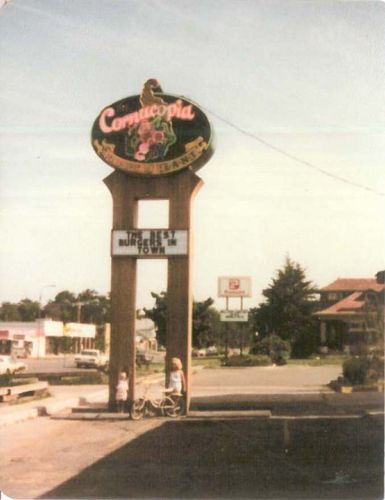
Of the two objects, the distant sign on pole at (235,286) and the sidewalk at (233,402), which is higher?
the distant sign on pole at (235,286)

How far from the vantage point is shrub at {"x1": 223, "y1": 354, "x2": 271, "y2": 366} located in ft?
32.6

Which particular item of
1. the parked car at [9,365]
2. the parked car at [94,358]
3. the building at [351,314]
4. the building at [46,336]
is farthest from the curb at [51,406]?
the parked car at [9,365]

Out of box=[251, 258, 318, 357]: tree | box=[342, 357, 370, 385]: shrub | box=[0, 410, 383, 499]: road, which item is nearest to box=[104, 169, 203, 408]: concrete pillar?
box=[251, 258, 318, 357]: tree

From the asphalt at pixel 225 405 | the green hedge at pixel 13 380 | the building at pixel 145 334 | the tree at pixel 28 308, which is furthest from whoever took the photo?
the green hedge at pixel 13 380

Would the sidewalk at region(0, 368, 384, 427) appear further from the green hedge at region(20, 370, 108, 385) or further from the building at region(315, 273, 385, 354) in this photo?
the building at region(315, 273, 385, 354)

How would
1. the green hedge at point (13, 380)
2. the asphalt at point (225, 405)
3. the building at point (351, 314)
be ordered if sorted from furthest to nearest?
the green hedge at point (13, 380), the asphalt at point (225, 405), the building at point (351, 314)

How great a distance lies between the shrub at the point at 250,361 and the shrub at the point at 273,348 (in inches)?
2.3

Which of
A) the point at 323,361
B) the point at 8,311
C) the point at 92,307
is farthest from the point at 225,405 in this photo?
the point at 8,311

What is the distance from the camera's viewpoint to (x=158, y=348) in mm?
10031

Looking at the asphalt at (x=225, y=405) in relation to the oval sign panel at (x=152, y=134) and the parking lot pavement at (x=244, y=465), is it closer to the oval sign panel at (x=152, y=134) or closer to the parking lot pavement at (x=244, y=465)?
the parking lot pavement at (x=244, y=465)

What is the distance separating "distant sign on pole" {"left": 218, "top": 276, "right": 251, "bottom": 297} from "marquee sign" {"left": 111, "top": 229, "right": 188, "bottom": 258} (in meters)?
1.15

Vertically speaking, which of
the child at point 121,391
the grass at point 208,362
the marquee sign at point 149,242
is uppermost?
the marquee sign at point 149,242

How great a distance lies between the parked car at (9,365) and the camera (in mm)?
13733

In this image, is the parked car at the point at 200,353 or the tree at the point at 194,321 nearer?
the tree at the point at 194,321
